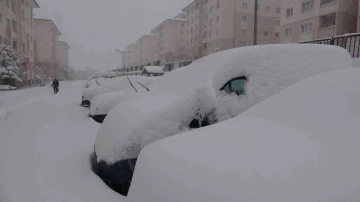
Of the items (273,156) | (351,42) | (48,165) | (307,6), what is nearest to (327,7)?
(307,6)

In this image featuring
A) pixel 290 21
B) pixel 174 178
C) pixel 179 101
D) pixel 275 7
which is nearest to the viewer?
pixel 174 178

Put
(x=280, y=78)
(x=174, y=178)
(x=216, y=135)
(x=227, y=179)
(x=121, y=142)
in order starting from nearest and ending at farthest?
(x=227, y=179) → (x=174, y=178) → (x=216, y=135) → (x=121, y=142) → (x=280, y=78)

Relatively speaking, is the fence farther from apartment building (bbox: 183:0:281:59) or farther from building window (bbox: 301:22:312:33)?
apartment building (bbox: 183:0:281:59)

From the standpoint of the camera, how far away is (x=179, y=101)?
162 inches

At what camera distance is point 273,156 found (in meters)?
2.03

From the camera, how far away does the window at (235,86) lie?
4637 mm

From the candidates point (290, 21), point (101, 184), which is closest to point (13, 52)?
point (290, 21)

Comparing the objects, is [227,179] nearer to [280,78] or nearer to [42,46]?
[280,78]

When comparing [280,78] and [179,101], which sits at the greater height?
[280,78]

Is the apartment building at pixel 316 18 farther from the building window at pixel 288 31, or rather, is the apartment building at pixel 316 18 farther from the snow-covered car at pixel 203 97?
the snow-covered car at pixel 203 97

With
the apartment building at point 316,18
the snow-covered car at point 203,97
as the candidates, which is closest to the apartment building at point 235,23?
the apartment building at point 316,18

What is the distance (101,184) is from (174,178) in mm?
2270

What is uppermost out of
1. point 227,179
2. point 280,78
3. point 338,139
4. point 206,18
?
point 206,18

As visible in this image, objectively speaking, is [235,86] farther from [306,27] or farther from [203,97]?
[306,27]
